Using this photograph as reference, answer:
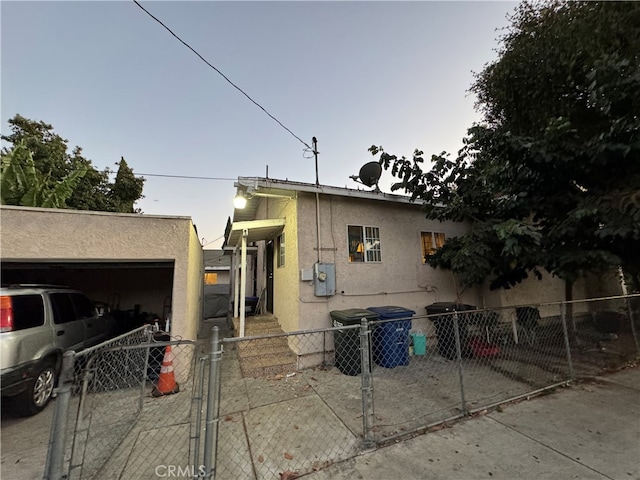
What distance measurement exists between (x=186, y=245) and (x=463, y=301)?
25.3ft

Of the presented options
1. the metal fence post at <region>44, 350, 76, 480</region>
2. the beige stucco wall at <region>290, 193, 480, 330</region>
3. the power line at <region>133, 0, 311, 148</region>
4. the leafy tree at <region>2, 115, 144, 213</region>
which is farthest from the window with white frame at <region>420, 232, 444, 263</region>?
the leafy tree at <region>2, 115, 144, 213</region>

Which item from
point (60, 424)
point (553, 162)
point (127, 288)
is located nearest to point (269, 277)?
point (127, 288)

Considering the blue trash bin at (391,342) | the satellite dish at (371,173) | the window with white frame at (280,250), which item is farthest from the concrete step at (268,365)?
the satellite dish at (371,173)

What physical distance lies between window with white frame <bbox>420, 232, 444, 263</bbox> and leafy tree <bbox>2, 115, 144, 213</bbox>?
16166 mm

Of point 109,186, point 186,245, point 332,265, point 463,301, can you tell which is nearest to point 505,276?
point 463,301

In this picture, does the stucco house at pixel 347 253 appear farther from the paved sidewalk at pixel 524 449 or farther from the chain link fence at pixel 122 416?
the paved sidewalk at pixel 524 449

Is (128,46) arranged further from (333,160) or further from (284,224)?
(333,160)

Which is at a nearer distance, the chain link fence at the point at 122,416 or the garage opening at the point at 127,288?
the chain link fence at the point at 122,416

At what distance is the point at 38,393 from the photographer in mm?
3889

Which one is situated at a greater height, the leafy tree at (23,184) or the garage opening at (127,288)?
the leafy tree at (23,184)

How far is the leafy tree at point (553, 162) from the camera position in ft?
15.4

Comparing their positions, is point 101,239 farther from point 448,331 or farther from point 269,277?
point 448,331

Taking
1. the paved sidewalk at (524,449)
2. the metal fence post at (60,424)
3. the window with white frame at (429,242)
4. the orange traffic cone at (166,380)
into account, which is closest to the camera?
the metal fence post at (60,424)

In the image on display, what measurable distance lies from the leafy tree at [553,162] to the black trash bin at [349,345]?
271cm
